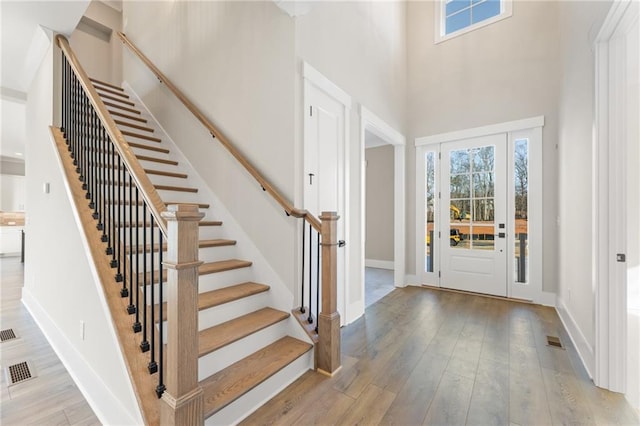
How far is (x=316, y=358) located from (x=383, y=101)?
334cm

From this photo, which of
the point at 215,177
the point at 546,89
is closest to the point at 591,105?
the point at 546,89

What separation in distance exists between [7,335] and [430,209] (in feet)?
17.1

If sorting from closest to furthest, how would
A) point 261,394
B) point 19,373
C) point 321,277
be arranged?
point 261,394 < point 19,373 < point 321,277

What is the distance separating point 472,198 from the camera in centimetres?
423

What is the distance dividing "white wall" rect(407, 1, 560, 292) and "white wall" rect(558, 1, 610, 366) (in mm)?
239

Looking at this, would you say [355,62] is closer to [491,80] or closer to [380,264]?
[491,80]

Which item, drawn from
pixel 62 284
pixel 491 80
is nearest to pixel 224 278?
pixel 62 284

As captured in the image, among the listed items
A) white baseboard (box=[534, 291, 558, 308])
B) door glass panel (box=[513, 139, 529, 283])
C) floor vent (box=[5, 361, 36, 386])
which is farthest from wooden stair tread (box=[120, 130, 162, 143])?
white baseboard (box=[534, 291, 558, 308])

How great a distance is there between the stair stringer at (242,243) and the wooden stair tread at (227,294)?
10 cm

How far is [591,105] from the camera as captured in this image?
2230 mm

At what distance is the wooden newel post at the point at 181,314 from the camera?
1247 millimetres

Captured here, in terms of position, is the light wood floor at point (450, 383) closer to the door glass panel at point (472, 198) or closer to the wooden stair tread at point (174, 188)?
the door glass panel at point (472, 198)

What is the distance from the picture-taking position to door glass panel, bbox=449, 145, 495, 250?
4.12 m

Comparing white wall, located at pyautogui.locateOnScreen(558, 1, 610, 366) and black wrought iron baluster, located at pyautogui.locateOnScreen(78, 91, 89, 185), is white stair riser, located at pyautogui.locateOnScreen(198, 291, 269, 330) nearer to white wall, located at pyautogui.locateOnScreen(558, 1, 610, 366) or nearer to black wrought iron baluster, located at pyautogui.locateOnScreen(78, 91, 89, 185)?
black wrought iron baluster, located at pyautogui.locateOnScreen(78, 91, 89, 185)
